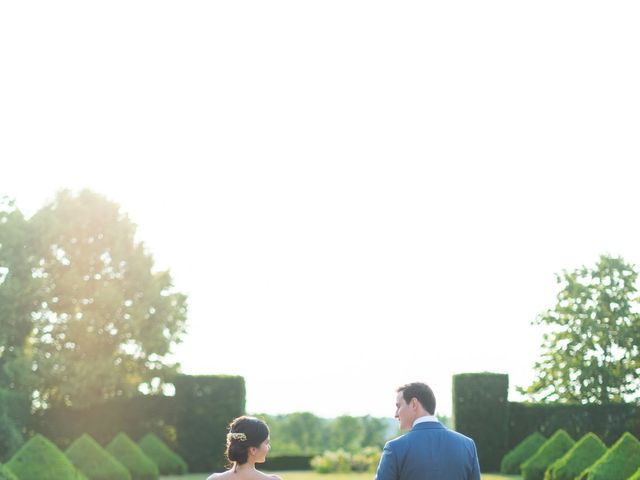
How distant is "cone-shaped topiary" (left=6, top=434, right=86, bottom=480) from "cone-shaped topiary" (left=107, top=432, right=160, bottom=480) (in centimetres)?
726

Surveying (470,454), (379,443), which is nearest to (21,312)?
(379,443)

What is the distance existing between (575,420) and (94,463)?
62.8ft

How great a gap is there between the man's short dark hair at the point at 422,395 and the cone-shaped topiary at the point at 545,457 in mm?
22690

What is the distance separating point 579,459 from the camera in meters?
24.4

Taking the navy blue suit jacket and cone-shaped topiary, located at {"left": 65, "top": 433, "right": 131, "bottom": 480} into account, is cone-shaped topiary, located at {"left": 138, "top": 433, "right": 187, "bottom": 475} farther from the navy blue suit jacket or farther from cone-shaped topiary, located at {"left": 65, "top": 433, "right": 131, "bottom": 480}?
the navy blue suit jacket

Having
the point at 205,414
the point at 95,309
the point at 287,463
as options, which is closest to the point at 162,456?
the point at 205,414

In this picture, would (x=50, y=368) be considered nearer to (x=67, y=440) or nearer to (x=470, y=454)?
(x=67, y=440)

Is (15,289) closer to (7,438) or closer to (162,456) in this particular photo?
(7,438)

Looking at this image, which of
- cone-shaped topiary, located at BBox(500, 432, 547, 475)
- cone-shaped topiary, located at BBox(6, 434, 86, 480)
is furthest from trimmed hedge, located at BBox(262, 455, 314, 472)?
cone-shaped topiary, located at BBox(6, 434, 86, 480)

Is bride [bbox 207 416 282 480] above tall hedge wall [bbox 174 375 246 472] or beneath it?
above

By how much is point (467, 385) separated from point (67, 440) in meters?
14.6

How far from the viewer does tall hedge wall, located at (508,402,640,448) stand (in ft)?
123

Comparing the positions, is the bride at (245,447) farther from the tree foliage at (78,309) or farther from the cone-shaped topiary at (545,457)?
the tree foliage at (78,309)

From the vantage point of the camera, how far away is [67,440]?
37.2 meters
